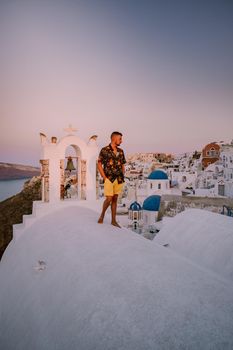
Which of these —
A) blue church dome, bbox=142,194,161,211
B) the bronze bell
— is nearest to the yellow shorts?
the bronze bell

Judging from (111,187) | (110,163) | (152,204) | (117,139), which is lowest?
(152,204)

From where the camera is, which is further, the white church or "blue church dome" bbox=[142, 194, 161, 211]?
"blue church dome" bbox=[142, 194, 161, 211]

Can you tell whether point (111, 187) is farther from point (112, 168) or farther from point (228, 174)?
point (228, 174)

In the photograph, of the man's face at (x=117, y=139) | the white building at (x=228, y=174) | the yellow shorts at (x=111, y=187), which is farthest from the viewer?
the white building at (x=228, y=174)

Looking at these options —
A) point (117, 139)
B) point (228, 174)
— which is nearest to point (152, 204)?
point (228, 174)

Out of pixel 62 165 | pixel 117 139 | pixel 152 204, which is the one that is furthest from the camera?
pixel 152 204

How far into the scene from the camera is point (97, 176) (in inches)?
257

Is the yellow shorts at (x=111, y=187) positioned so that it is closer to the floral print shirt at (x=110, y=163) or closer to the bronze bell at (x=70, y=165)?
the floral print shirt at (x=110, y=163)

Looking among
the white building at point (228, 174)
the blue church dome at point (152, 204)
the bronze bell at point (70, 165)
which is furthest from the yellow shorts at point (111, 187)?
the white building at point (228, 174)

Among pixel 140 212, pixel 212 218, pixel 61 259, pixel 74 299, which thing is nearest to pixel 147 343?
pixel 74 299

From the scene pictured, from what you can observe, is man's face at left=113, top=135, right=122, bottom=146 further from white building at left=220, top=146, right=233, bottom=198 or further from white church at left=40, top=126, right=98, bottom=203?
white building at left=220, top=146, right=233, bottom=198

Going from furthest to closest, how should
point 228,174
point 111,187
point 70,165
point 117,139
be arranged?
point 228,174 → point 70,165 → point 111,187 → point 117,139

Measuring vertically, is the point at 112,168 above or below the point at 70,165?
below

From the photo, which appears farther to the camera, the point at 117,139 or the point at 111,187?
the point at 111,187
